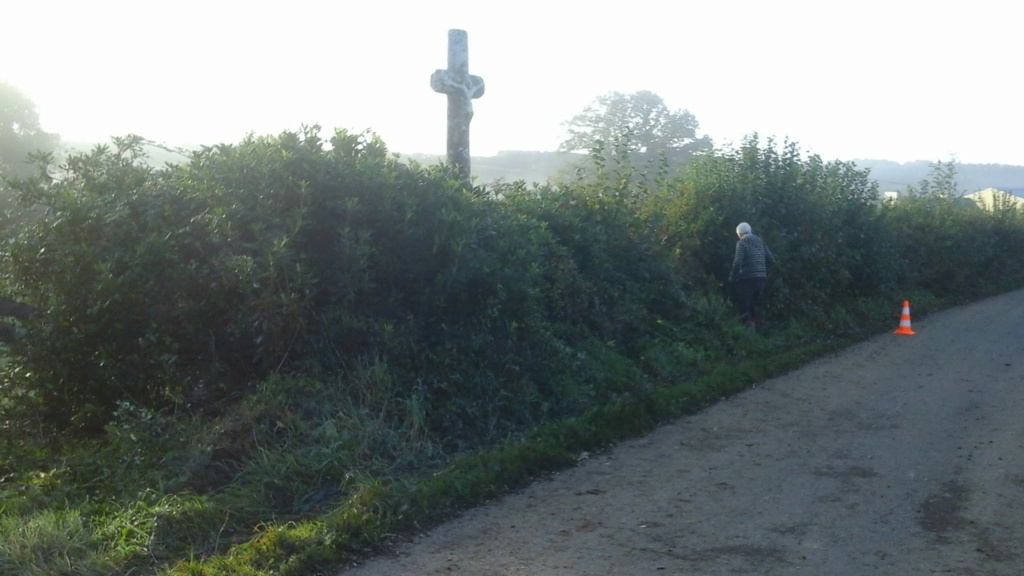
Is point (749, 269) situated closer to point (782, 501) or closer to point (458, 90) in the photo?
point (458, 90)

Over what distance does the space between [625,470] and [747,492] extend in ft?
3.32

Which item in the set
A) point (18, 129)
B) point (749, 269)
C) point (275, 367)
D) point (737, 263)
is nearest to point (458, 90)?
point (275, 367)

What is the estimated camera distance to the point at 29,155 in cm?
867

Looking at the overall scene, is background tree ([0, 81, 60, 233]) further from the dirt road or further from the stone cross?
the dirt road

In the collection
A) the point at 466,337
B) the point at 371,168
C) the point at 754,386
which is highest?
the point at 371,168

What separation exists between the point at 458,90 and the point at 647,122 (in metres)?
32.1

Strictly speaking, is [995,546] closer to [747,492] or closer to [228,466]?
[747,492]

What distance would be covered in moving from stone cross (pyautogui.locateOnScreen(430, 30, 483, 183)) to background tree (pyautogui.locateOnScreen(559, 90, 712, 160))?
25.7 meters

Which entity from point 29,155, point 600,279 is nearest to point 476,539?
point 29,155

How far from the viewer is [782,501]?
6844 mm

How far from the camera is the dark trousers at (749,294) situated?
14.6 metres

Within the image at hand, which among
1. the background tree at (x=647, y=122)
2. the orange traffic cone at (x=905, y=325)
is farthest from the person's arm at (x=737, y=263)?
the background tree at (x=647, y=122)

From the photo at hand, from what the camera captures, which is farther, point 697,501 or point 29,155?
point 29,155

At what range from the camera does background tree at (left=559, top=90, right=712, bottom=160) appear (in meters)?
39.4
